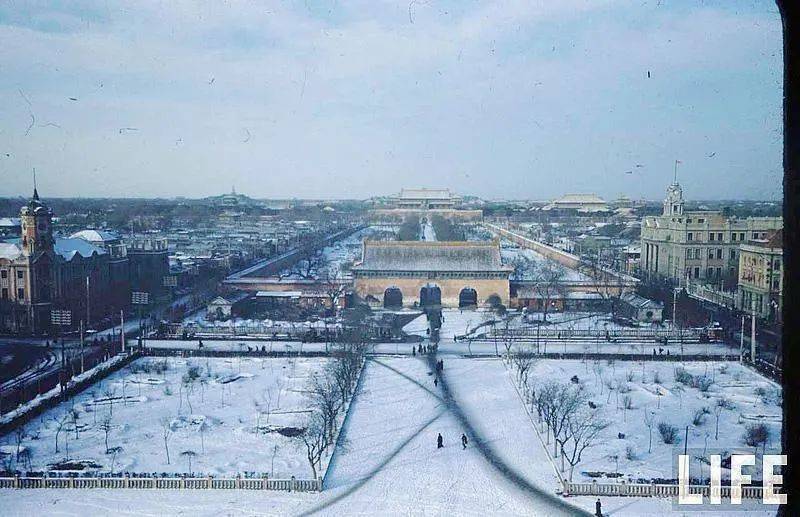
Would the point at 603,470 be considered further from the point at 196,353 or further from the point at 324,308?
the point at 324,308

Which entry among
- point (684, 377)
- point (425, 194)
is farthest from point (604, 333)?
point (425, 194)

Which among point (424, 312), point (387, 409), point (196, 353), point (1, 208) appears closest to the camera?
point (387, 409)

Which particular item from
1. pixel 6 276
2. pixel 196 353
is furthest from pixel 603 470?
pixel 6 276

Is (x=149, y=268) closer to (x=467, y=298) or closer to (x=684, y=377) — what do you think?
(x=467, y=298)

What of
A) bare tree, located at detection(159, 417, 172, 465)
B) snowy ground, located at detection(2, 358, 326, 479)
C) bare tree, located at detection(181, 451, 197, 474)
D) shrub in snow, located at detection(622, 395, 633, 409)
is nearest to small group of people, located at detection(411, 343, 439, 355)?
snowy ground, located at detection(2, 358, 326, 479)

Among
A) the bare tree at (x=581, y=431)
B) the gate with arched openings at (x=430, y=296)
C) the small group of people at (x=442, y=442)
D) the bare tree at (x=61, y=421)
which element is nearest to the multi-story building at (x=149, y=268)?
the gate with arched openings at (x=430, y=296)

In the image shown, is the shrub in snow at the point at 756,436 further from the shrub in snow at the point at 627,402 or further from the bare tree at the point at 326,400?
the bare tree at the point at 326,400

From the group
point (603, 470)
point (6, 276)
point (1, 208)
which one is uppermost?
point (1, 208)
